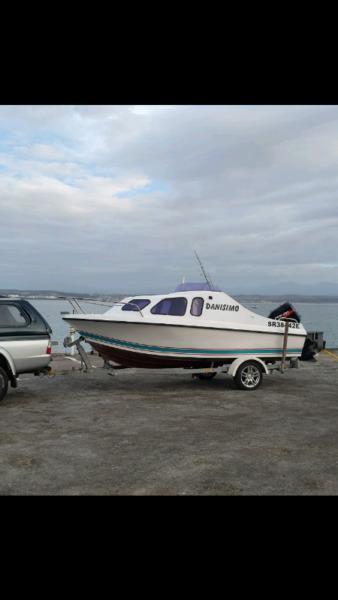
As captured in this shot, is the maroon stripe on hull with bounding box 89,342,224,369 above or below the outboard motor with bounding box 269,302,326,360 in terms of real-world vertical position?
below

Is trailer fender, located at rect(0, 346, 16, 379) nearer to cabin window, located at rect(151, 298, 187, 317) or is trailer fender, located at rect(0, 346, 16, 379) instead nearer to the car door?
the car door

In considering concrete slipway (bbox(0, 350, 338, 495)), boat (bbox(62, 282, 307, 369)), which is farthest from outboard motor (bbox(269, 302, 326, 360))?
concrete slipway (bbox(0, 350, 338, 495))

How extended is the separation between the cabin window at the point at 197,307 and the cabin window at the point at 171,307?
0.18m

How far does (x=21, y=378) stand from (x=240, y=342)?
18.4 feet

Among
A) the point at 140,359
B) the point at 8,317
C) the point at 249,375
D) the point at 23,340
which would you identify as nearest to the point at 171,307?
the point at 140,359

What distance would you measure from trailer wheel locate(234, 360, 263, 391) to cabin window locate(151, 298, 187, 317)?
74.5 inches

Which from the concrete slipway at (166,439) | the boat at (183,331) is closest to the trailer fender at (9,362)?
the concrete slipway at (166,439)

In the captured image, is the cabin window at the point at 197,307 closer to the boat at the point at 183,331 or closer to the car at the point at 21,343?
the boat at the point at 183,331

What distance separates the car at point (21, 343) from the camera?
29.2ft

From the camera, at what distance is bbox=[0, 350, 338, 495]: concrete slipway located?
5039 millimetres

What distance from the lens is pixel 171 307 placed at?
35.2 ft

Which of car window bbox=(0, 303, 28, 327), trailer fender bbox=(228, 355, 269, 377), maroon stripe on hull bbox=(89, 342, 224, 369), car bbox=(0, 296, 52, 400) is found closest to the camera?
car bbox=(0, 296, 52, 400)
